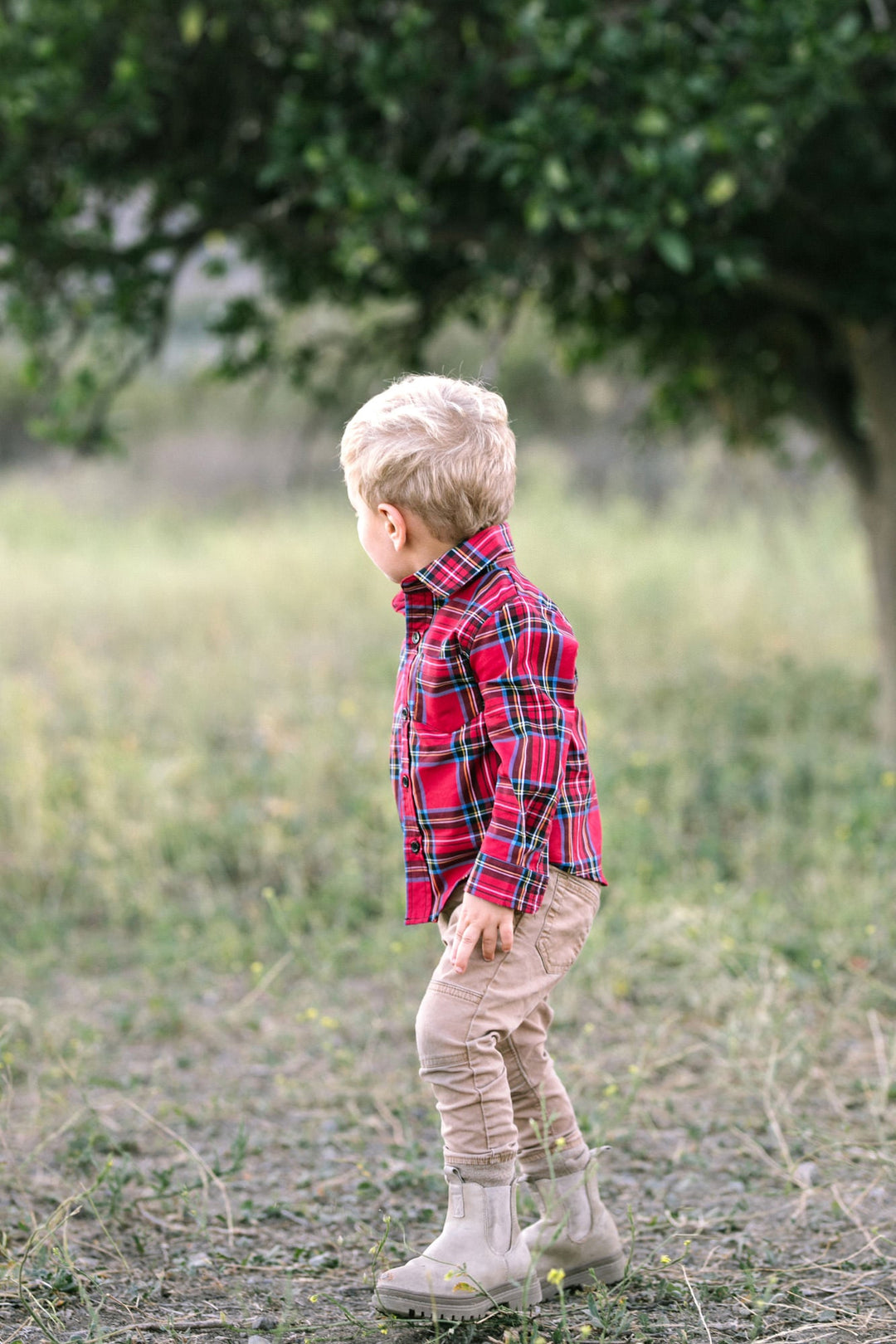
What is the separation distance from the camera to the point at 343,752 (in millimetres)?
5797

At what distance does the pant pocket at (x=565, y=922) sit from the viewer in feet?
6.97

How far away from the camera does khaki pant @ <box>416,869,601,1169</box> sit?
2047mm

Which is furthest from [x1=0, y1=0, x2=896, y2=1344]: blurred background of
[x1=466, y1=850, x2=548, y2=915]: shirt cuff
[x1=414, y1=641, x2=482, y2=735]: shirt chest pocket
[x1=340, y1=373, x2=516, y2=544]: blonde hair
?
[x1=414, y1=641, x2=482, y2=735]: shirt chest pocket

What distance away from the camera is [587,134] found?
418cm

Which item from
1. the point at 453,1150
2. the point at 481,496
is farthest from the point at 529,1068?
the point at 481,496

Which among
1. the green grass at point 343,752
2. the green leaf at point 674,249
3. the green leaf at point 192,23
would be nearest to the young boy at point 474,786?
the green grass at point 343,752

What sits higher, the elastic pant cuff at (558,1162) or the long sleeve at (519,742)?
the long sleeve at (519,742)

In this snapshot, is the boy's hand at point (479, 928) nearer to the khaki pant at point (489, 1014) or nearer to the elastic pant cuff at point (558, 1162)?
the khaki pant at point (489, 1014)

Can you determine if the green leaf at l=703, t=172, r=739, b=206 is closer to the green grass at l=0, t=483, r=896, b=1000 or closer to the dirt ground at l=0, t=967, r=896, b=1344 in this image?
the green grass at l=0, t=483, r=896, b=1000

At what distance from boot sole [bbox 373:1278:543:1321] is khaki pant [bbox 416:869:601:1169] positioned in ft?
0.70

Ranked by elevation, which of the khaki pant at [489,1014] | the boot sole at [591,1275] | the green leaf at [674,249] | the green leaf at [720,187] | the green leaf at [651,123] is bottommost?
the boot sole at [591,1275]

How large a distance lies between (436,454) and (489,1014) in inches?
35.7

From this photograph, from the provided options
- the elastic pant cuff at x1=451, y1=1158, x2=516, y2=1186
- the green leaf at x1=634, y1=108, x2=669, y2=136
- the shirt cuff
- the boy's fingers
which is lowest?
the elastic pant cuff at x1=451, y1=1158, x2=516, y2=1186

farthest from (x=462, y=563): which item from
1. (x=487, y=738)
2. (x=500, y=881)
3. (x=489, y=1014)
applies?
(x=489, y=1014)
